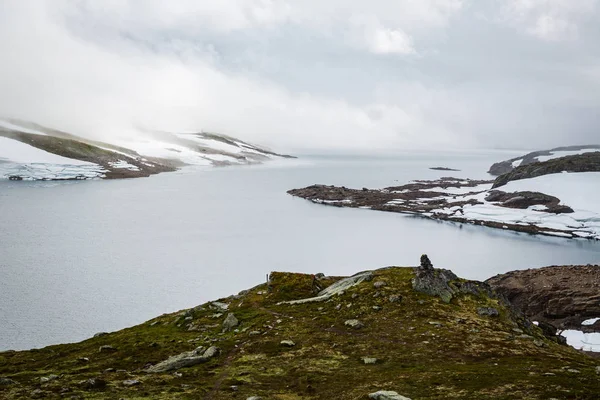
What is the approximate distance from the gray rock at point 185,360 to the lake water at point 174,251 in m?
28.0

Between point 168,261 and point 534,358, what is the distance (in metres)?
74.4

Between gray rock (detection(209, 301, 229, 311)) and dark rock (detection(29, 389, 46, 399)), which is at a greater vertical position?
dark rock (detection(29, 389, 46, 399))

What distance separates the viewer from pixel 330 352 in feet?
94.3

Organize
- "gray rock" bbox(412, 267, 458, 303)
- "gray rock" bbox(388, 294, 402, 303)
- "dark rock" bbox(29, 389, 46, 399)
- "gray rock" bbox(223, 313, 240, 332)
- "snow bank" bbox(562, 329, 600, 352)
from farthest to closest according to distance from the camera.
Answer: "snow bank" bbox(562, 329, 600, 352) → "gray rock" bbox(412, 267, 458, 303) → "gray rock" bbox(388, 294, 402, 303) → "gray rock" bbox(223, 313, 240, 332) → "dark rock" bbox(29, 389, 46, 399)

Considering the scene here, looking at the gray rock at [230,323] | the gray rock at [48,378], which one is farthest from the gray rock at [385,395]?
the gray rock at [48,378]

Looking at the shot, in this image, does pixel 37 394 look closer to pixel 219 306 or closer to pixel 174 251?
pixel 219 306

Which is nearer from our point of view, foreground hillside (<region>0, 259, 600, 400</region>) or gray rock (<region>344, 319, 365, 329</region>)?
foreground hillside (<region>0, 259, 600, 400</region>)

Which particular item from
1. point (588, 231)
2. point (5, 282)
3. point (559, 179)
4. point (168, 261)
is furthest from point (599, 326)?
point (559, 179)

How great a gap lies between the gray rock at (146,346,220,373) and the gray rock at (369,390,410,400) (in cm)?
1287

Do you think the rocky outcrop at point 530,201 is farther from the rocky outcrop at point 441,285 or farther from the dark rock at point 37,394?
the dark rock at point 37,394

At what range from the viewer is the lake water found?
6056cm

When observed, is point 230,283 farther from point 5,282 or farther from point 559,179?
point 559,179

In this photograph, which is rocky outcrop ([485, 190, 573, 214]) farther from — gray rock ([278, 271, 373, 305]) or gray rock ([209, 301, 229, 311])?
gray rock ([209, 301, 229, 311])

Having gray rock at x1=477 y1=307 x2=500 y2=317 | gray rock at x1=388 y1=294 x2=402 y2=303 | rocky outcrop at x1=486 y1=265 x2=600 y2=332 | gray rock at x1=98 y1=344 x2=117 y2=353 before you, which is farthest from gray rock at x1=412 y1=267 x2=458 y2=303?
rocky outcrop at x1=486 y1=265 x2=600 y2=332
